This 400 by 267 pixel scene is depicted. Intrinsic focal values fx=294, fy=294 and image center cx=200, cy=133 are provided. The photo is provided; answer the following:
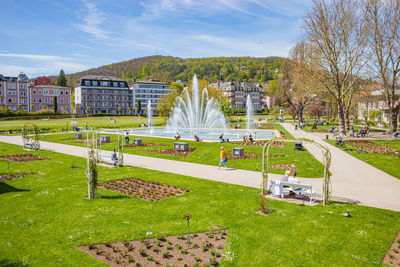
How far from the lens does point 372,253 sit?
27.8 ft

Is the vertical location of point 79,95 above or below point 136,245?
above

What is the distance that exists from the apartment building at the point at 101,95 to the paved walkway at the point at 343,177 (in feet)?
354

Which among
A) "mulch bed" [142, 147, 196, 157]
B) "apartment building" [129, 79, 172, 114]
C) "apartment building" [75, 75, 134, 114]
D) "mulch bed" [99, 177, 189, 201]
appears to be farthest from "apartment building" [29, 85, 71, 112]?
"mulch bed" [99, 177, 189, 201]

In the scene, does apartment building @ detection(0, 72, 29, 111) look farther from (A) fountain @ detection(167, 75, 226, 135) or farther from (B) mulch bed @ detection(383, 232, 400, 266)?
(B) mulch bed @ detection(383, 232, 400, 266)

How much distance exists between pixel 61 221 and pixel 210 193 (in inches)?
260

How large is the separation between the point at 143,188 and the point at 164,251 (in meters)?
6.84

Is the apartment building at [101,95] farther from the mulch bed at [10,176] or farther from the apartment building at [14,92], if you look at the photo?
the mulch bed at [10,176]

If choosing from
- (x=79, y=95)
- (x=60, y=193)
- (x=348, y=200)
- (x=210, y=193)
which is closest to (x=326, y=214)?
(x=348, y=200)

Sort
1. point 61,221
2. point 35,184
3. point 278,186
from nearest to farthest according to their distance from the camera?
point 61,221 < point 278,186 < point 35,184

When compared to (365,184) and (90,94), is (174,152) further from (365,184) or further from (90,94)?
(90,94)

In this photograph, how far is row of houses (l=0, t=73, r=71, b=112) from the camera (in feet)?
345

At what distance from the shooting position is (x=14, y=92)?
10688 centimetres

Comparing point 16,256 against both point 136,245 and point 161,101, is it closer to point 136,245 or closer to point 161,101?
point 136,245

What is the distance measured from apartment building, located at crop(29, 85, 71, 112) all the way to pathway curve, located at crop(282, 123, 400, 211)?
372 feet
